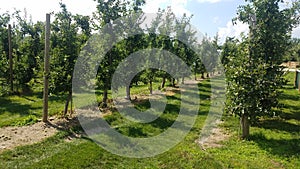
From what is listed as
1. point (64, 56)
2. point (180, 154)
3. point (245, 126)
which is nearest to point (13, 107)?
point (64, 56)

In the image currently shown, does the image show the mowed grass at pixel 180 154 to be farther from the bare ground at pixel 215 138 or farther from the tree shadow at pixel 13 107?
the tree shadow at pixel 13 107

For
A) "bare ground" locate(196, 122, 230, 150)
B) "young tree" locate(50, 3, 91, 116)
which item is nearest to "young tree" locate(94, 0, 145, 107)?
"young tree" locate(50, 3, 91, 116)

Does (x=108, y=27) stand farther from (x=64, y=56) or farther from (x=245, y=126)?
(x=245, y=126)

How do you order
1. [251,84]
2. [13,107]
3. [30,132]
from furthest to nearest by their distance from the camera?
[13,107] → [30,132] → [251,84]

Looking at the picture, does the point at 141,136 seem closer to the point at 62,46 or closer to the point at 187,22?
the point at 62,46

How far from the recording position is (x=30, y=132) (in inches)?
458

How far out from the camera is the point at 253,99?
10906 mm

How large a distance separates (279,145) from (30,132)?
34.6 ft

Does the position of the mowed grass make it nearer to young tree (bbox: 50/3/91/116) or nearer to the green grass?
young tree (bbox: 50/3/91/116)

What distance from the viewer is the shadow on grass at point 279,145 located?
9758mm

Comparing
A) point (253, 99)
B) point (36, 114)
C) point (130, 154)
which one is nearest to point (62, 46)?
point (36, 114)

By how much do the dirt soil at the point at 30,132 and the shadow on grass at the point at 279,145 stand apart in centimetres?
860

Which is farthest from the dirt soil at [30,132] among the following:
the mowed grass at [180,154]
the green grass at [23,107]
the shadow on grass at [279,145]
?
the shadow on grass at [279,145]

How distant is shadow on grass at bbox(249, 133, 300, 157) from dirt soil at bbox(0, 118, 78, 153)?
8.60 meters
